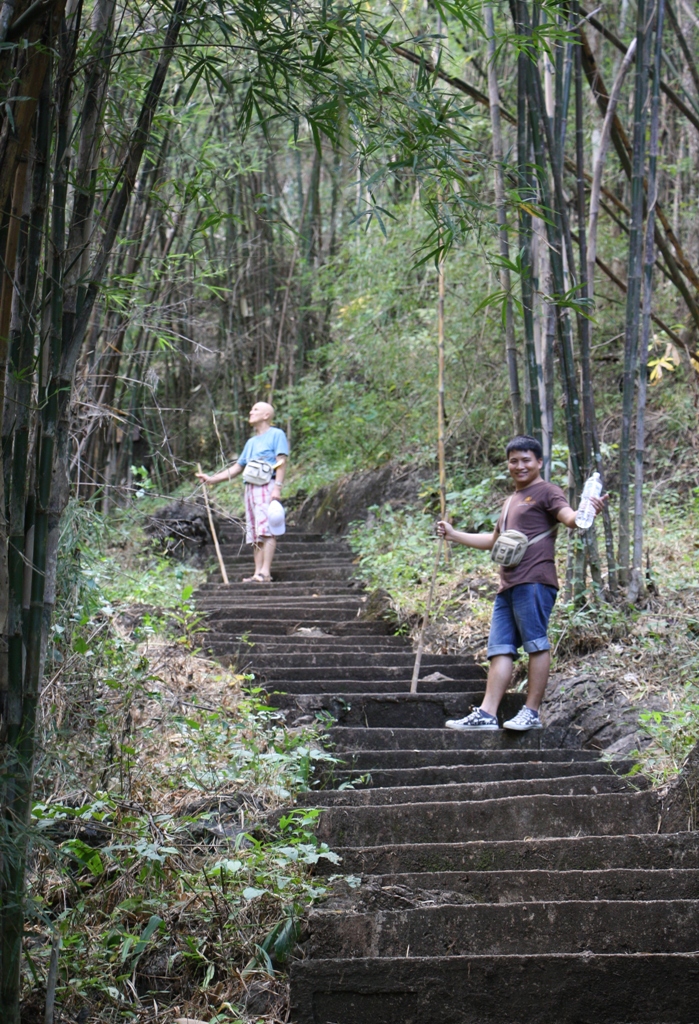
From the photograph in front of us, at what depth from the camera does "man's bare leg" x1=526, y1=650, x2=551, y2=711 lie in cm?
412

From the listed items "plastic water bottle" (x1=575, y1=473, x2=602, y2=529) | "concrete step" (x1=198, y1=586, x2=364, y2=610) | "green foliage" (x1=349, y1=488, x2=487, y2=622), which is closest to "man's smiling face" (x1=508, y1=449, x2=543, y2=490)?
"plastic water bottle" (x1=575, y1=473, x2=602, y2=529)

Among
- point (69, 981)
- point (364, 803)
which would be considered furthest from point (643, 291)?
point (69, 981)

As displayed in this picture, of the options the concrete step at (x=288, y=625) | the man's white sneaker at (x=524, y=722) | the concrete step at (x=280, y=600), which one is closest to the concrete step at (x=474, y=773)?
the man's white sneaker at (x=524, y=722)

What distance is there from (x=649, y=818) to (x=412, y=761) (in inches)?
40.5

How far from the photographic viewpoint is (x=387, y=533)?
830 cm

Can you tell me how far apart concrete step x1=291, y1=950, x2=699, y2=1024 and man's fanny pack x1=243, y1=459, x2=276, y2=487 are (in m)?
4.91

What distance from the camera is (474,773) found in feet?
11.9

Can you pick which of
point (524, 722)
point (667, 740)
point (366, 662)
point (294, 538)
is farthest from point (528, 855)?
point (294, 538)

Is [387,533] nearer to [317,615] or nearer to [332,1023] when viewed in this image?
[317,615]

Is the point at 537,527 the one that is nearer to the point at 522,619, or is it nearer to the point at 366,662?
the point at 522,619

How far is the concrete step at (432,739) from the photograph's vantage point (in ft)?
13.5

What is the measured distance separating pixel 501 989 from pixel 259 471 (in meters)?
5.03

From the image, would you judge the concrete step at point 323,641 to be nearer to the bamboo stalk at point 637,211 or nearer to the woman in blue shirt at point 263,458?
the woman in blue shirt at point 263,458

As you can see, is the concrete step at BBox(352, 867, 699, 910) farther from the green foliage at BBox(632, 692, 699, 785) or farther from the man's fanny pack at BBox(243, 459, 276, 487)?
the man's fanny pack at BBox(243, 459, 276, 487)
